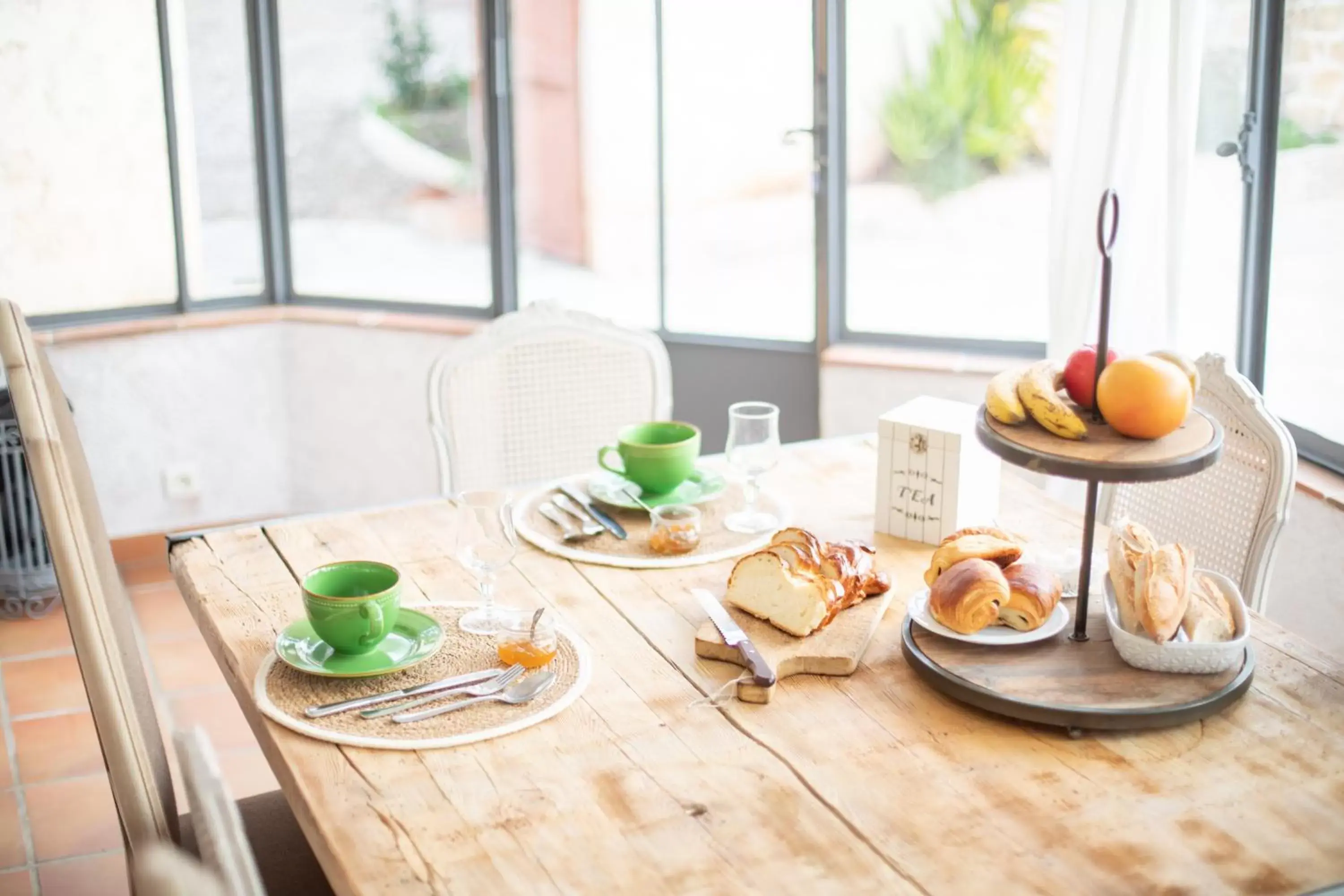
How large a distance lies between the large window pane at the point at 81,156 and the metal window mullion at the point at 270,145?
0.25 m

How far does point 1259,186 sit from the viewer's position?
2793mm

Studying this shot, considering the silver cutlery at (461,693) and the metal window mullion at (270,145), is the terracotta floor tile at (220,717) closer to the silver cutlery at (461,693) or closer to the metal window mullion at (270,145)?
the metal window mullion at (270,145)

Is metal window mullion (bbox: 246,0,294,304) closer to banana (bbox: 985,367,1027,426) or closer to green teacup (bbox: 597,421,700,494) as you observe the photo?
green teacup (bbox: 597,421,700,494)

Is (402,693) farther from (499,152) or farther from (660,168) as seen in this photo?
(499,152)

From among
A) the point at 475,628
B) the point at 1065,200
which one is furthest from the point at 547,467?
the point at 1065,200

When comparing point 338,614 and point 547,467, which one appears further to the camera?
point 547,467

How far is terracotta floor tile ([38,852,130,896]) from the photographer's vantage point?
8.17 ft

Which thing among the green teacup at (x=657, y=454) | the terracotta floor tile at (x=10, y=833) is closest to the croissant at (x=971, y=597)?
the green teacup at (x=657, y=454)

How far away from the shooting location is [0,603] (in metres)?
3.58

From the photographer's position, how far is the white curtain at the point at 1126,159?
280cm

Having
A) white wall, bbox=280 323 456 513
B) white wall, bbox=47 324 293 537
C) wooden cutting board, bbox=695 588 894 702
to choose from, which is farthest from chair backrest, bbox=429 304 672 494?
white wall, bbox=47 324 293 537

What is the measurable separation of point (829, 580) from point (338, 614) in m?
0.56

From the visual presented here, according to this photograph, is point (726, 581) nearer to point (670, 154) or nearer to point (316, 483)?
point (670, 154)

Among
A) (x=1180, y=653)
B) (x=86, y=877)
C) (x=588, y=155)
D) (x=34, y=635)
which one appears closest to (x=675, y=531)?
(x=1180, y=653)
